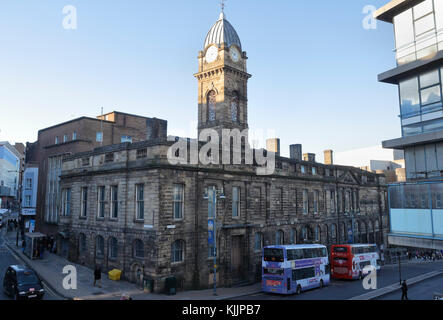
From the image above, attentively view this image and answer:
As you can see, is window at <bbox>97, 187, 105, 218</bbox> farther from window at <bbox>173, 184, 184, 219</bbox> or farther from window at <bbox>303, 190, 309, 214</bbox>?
window at <bbox>303, 190, 309, 214</bbox>

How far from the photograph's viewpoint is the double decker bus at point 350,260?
1335 inches

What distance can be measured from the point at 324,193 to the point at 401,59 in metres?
30.6

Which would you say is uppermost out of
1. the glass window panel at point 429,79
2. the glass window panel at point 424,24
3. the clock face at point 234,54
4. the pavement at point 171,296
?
the clock face at point 234,54

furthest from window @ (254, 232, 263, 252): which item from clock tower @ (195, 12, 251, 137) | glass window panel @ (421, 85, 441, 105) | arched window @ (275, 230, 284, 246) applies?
glass window panel @ (421, 85, 441, 105)

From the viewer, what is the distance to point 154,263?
25.4 m

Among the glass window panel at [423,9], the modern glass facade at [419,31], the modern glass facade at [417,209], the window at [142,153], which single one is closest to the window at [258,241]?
the window at [142,153]

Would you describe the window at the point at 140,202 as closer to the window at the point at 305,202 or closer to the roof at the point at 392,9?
the roof at the point at 392,9

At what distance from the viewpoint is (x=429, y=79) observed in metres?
16.2

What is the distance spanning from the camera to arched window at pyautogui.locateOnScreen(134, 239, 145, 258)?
2712 cm

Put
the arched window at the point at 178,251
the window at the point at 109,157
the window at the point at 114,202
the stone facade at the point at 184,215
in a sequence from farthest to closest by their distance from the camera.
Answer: the window at the point at 109,157 < the window at the point at 114,202 < the arched window at the point at 178,251 < the stone facade at the point at 184,215

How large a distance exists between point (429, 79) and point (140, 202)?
2218 cm

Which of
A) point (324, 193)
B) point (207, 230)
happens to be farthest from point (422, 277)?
point (207, 230)

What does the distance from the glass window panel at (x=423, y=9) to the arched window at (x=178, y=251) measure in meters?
22.3

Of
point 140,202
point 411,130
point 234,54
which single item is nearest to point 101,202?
point 140,202
